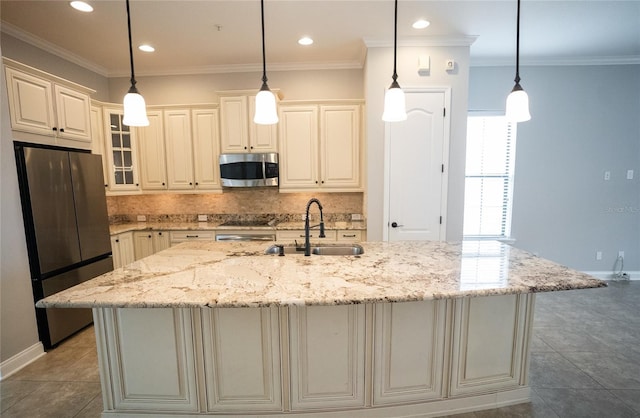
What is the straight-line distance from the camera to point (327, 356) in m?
1.64

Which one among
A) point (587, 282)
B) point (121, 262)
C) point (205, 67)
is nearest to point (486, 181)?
point (587, 282)

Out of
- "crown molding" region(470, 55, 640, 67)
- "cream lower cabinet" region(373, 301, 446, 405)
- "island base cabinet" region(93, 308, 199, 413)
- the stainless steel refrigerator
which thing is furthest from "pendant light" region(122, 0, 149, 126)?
"crown molding" region(470, 55, 640, 67)

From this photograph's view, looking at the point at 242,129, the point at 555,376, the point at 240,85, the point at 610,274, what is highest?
the point at 240,85

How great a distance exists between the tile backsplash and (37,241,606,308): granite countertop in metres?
1.96

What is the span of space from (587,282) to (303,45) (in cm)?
321

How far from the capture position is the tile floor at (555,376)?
6.07 ft

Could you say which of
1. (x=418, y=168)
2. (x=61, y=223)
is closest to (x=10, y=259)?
(x=61, y=223)

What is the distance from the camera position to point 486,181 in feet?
13.4

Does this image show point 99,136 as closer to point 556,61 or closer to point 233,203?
point 233,203

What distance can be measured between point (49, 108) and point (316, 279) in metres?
2.86

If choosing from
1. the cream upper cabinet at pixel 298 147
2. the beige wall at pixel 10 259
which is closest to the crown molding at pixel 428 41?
the cream upper cabinet at pixel 298 147

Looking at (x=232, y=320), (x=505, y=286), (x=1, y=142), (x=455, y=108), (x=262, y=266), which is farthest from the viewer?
→ (x=455, y=108)

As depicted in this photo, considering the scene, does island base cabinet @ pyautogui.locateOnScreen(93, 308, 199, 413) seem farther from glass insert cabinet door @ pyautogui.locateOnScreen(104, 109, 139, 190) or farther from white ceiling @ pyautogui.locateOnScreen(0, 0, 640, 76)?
glass insert cabinet door @ pyautogui.locateOnScreen(104, 109, 139, 190)

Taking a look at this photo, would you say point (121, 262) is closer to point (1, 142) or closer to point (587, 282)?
point (1, 142)
